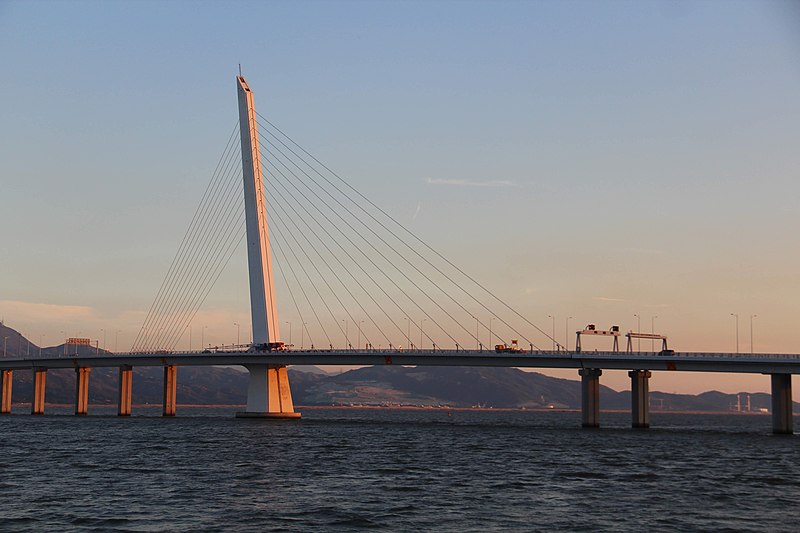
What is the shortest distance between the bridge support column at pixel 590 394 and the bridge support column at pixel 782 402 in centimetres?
2127

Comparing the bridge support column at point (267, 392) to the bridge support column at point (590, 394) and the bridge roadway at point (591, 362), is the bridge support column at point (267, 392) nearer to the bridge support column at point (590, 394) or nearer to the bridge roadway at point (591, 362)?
the bridge roadway at point (591, 362)

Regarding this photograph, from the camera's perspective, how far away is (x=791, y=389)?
11875cm

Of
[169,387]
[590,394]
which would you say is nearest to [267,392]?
[169,387]

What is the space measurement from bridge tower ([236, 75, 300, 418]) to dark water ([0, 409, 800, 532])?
36872 millimetres

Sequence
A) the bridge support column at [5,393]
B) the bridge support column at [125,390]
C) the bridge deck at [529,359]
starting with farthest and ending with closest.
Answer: the bridge support column at [5,393], the bridge support column at [125,390], the bridge deck at [529,359]

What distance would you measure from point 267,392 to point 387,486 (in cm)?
8699

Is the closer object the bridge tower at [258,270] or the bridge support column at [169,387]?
the bridge tower at [258,270]

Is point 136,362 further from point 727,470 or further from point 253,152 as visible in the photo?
point 727,470

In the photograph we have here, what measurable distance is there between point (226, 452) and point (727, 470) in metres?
35.7

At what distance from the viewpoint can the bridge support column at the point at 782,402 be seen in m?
119

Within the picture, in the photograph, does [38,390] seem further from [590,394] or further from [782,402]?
[782,402]

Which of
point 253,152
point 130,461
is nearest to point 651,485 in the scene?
point 130,461

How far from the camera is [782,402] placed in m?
119

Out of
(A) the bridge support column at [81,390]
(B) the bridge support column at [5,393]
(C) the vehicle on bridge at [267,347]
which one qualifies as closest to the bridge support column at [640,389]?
(C) the vehicle on bridge at [267,347]
